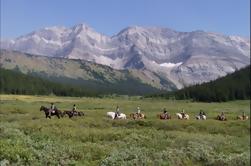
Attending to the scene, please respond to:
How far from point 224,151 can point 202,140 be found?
4.54m

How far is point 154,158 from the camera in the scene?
2858 cm

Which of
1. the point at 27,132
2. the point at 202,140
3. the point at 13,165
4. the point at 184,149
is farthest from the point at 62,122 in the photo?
the point at 13,165

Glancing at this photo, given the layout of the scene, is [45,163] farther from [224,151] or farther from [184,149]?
[224,151]

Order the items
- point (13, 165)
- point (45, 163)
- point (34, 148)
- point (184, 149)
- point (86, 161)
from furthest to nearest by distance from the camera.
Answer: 1. point (184, 149)
2. point (34, 148)
3. point (86, 161)
4. point (45, 163)
5. point (13, 165)

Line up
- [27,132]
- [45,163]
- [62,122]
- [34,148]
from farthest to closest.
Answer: [62,122] < [27,132] < [34,148] < [45,163]

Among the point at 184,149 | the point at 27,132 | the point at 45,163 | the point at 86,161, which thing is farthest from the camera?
the point at 27,132

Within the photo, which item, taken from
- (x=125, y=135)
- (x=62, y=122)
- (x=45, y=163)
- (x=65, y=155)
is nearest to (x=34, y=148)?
(x=65, y=155)

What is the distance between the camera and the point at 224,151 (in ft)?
116

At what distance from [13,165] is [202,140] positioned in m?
21.0

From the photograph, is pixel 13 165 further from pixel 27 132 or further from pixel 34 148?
pixel 27 132

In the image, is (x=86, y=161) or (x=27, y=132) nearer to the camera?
(x=86, y=161)

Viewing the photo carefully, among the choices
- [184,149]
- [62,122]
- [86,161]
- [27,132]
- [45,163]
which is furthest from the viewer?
[62,122]

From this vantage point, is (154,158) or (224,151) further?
(224,151)

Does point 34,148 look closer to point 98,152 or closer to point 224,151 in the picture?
point 98,152
